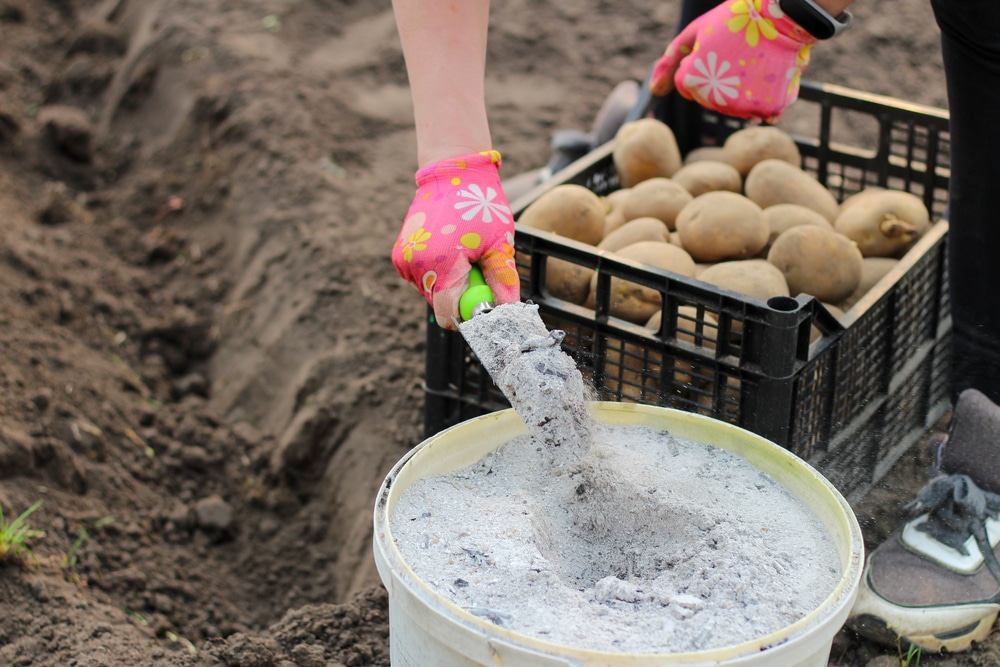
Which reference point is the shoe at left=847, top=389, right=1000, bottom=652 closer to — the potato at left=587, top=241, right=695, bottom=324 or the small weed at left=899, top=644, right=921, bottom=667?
the small weed at left=899, top=644, right=921, bottom=667

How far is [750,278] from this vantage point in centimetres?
205

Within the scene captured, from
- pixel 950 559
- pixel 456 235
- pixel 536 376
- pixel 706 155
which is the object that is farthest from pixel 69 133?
pixel 950 559

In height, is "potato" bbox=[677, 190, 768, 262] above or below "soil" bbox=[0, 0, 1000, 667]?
above

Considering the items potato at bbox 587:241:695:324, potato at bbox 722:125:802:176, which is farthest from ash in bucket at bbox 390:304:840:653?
potato at bbox 722:125:802:176

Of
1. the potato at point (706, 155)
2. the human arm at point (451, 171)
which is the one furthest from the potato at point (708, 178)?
the human arm at point (451, 171)

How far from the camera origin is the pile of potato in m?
2.12

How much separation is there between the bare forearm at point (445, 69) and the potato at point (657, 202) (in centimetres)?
74

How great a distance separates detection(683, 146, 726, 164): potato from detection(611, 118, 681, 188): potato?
0.11 m

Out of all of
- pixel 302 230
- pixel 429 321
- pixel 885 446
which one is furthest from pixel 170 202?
pixel 885 446

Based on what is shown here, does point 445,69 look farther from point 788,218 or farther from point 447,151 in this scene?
point 788,218

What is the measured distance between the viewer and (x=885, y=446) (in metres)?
2.30

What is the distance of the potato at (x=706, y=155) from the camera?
105 inches

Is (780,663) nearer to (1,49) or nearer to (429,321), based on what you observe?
(429,321)

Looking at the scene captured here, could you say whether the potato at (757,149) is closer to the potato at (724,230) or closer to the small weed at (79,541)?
the potato at (724,230)
